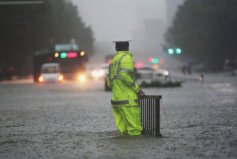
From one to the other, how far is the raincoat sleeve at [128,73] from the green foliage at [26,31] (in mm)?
60342

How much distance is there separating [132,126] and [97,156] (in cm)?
270

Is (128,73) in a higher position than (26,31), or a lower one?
lower

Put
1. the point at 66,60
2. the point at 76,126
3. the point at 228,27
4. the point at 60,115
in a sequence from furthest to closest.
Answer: the point at 228,27 < the point at 66,60 < the point at 60,115 < the point at 76,126

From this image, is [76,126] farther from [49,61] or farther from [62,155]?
[49,61]

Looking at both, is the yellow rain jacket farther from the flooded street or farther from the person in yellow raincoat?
the flooded street

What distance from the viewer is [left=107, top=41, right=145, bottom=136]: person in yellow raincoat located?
14219 mm

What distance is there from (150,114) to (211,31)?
87.4 metres

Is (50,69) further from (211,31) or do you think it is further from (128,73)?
(128,73)

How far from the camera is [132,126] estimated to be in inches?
563

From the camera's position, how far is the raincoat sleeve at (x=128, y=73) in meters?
14.2

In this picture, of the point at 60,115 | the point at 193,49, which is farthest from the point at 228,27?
the point at 60,115

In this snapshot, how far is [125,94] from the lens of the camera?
14312mm

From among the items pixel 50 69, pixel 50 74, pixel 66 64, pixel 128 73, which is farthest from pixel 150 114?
pixel 66 64

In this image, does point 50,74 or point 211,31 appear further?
point 211,31
